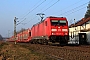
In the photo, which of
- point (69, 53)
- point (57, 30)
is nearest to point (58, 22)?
point (57, 30)

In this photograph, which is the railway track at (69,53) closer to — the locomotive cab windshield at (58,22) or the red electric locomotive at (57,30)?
the red electric locomotive at (57,30)

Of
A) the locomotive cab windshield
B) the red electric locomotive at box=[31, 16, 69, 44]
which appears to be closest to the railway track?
the red electric locomotive at box=[31, 16, 69, 44]

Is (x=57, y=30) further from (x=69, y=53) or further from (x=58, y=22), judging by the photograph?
(x=69, y=53)

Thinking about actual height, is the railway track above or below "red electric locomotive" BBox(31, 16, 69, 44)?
below

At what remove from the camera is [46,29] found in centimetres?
2973

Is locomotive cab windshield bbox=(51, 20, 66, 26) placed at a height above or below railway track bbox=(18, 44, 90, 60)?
above

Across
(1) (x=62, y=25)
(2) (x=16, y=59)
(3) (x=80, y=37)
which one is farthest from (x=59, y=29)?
(2) (x=16, y=59)

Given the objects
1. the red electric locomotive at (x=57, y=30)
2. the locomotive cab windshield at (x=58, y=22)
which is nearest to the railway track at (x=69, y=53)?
the red electric locomotive at (x=57, y=30)

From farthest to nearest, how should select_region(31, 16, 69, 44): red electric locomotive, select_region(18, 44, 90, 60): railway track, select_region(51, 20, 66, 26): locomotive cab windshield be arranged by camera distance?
1. select_region(51, 20, 66, 26): locomotive cab windshield
2. select_region(31, 16, 69, 44): red electric locomotive
3. select_region(18, 44, 90, 60): railway track

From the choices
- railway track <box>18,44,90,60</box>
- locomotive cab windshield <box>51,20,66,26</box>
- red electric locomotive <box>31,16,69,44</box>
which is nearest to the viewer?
railway track <box>18,44,90,60</box>

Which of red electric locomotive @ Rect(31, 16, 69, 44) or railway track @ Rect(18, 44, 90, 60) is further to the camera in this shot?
red electric locomotive @ Rect(31, 16, 69, 44)

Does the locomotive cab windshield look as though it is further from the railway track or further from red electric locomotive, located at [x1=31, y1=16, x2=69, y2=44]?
the railway track

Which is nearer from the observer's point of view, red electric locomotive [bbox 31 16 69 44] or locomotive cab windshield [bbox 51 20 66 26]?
red electric locomotive [bbox 31 16 69 44]

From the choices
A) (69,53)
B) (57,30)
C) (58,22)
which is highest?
(58,22)
